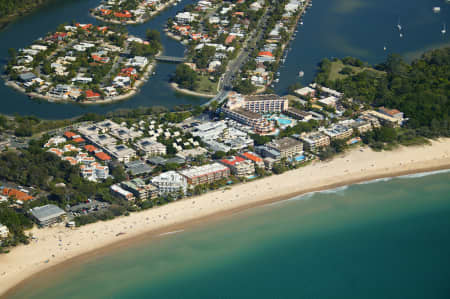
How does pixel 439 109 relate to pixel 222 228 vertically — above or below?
above

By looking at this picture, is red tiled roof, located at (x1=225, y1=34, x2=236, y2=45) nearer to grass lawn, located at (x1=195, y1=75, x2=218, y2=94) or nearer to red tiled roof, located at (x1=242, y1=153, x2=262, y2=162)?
grass lawn, located at (x1=195, y1=75, x2=218, y2=94)

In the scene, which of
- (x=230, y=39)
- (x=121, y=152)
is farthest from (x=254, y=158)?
(x=230, y=39)

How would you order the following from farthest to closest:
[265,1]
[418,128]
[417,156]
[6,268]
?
[265,1], [418,128], [417,156], [6,268]

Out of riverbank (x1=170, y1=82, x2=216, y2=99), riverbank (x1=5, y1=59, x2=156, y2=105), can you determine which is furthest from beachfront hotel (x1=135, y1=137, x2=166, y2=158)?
riverbank (x1=170, y1=82, x2=216, y2=99)

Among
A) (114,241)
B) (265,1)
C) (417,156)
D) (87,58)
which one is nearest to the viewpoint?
(114,241)

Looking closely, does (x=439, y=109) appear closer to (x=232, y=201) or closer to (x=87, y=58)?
(x=232, y=201)

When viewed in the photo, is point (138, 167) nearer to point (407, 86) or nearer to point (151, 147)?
point (151, 147)

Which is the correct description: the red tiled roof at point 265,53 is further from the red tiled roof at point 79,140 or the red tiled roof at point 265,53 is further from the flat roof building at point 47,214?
the flat roof building at point 47,214

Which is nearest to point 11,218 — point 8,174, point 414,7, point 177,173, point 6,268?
point 6,268
